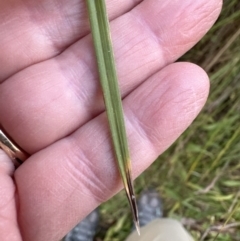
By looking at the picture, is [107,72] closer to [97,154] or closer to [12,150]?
[97,154]

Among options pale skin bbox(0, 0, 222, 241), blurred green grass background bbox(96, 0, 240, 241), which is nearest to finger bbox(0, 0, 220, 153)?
pale skin bbox(0, 0, 222, 241)

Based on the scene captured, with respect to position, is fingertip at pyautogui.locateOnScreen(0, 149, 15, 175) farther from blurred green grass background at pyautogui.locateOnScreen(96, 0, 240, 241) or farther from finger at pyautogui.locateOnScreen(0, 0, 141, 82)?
blurred green grass background at pyautogui.locateOnScreen(96, 0, 240, 241)

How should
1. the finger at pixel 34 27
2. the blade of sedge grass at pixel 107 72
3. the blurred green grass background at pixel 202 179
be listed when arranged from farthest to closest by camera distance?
the blurred green grass background at pixel 202 179, the finger at pixel 34 27, the blade of sedge grass at pixel 107 72

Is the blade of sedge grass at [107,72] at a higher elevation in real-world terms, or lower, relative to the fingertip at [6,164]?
higher

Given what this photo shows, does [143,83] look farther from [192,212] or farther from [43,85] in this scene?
[192,212]

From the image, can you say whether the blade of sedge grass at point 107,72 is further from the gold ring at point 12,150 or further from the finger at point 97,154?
the gold ring at point 12,150

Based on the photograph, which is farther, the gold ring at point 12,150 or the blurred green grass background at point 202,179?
the blurred green grass background at point 202,179

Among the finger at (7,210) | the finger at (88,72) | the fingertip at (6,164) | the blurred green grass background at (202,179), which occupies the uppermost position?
the finger at (88,72)

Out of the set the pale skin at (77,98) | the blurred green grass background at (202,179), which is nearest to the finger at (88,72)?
the pale skin at (77,98)
